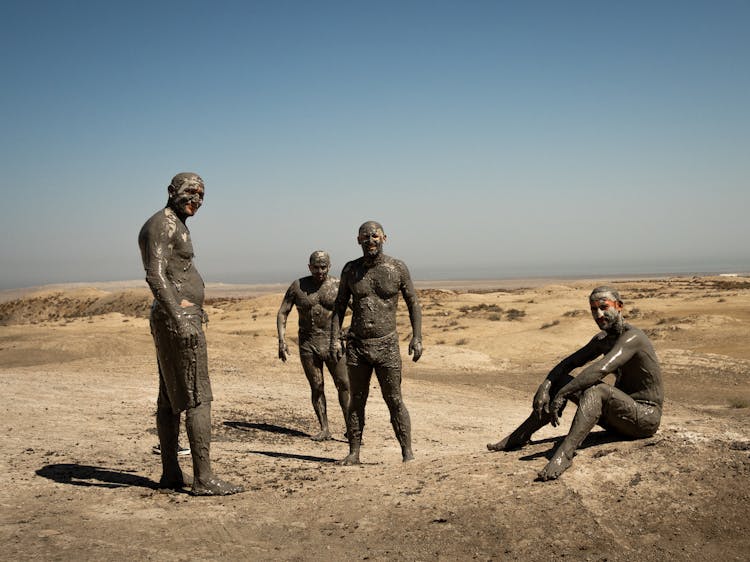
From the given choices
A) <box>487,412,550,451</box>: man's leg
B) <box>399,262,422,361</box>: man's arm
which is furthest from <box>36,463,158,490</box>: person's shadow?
<box>487,412,550,451</box>: man's leg

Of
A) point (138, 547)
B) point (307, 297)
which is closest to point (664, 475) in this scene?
point (138, 547)

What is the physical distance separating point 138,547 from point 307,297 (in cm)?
502

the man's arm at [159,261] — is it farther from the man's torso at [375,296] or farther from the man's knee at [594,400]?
the man's knee at [594,400]

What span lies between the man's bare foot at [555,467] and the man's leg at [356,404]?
243 cm

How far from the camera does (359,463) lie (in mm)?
7254

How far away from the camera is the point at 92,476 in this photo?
20.4ft

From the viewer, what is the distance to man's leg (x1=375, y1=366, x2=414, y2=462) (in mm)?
7105

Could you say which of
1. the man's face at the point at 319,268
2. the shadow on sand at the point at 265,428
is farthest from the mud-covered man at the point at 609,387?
the shadow on sand at the point at 265,428

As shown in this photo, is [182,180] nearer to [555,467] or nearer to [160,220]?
[160,220]

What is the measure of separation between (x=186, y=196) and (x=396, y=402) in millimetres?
3114

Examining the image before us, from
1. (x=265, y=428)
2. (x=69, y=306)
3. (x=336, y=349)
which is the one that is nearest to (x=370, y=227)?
(x=336, y=349)

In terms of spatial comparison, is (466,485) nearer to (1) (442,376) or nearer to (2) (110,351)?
(1) (442,376)

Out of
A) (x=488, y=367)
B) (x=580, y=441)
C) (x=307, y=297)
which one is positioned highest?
(x=307, y=297)

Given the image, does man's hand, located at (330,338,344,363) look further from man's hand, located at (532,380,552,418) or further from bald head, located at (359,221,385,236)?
man's hand, located at (532,380,552,418)
